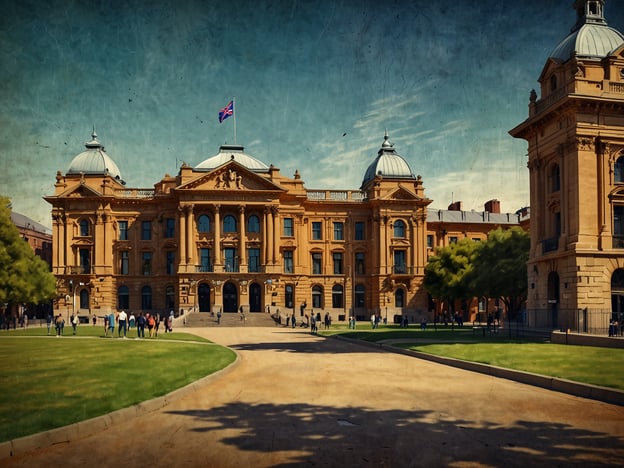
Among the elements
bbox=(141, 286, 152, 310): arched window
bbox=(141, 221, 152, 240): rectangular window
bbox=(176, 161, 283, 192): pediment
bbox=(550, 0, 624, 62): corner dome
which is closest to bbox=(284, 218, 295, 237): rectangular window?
bbox=(176, 161, 283, 192): pediment

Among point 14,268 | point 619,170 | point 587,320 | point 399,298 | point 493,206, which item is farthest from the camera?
point 493,206

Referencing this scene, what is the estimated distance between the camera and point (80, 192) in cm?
7850

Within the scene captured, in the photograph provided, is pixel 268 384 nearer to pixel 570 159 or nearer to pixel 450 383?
pixel 450 383

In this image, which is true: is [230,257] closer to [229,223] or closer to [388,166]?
[229,223]

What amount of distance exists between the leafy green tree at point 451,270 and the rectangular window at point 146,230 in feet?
124

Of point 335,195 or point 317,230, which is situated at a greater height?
point 335,195

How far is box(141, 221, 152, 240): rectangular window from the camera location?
80812 millimetres

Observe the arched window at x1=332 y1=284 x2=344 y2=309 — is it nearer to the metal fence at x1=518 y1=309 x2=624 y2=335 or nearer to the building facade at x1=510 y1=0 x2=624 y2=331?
the building facade at x1=510 y1=0 x2=624 y2=331

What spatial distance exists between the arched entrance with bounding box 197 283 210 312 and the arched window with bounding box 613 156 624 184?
166ft

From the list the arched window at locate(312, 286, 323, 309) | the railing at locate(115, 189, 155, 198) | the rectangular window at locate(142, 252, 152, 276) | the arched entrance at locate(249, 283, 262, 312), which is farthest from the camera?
the arched window at locate(312, 286, 323, 309)

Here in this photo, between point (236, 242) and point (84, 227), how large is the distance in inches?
812

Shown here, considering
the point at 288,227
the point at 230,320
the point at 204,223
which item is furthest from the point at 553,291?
the point at 204,223

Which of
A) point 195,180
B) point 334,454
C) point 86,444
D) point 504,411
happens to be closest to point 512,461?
point 334,454

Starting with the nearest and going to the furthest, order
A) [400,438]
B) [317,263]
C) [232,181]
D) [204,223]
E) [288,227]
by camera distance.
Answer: [400,438]
[232,181]
[204,223]
[288,227]
[317,263]
